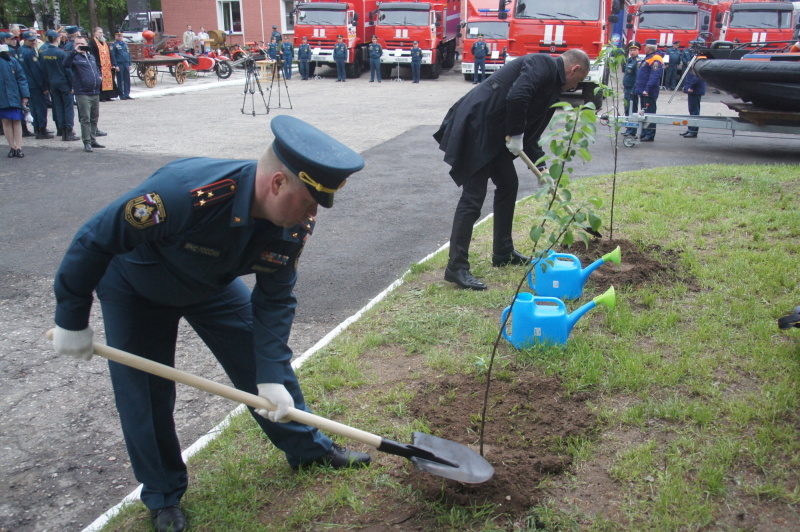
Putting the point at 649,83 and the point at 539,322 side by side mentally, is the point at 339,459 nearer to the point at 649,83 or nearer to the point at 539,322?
the point at 539,322

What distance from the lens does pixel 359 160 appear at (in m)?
2.40

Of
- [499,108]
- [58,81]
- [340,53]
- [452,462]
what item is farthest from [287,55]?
[452,462]

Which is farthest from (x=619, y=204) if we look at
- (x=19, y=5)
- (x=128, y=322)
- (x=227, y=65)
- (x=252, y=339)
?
(x=19, y=5)

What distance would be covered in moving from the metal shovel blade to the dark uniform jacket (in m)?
2.65

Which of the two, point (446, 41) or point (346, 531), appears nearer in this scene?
point (346, 531)

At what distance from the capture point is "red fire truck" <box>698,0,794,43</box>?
19656 millimetres

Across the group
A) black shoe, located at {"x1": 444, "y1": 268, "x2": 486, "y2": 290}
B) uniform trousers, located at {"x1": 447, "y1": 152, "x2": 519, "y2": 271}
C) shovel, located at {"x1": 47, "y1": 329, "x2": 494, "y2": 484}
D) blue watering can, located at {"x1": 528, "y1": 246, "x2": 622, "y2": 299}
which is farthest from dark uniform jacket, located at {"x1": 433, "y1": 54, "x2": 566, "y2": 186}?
shovel, located at {"x1": 47, "y1": 329, "x2": 494, "y2": 484}

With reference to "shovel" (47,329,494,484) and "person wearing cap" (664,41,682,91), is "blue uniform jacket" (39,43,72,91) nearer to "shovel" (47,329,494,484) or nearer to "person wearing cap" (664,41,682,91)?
"shovel" (47,329,494,484)

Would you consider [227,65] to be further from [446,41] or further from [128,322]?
[128,322]

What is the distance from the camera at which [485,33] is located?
22.5m

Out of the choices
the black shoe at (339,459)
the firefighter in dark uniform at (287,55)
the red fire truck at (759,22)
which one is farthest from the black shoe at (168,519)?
the firefighter in dark uniform at (287,55)

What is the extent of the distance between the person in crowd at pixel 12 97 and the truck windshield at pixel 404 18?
1587 centimetres

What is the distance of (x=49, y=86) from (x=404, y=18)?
15.1 m

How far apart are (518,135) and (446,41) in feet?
80.0
